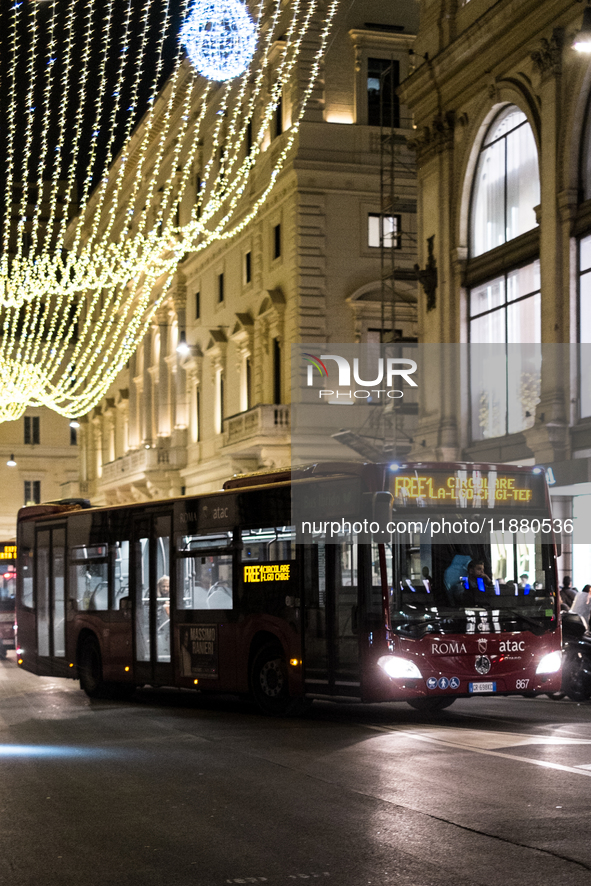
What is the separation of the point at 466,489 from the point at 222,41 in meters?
20.7

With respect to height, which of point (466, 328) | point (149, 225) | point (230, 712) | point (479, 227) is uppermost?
point (149, 225)

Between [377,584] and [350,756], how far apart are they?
9.12 ft

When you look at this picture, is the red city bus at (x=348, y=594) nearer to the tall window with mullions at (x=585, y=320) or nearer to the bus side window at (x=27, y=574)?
the bus side window at (x=27, y=574)

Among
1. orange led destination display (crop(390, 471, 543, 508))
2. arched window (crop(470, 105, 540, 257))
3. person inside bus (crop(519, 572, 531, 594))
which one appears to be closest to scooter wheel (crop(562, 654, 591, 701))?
person inside bus (crop(519, 572, 531, 594))

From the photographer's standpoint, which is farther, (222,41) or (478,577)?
(222,41)

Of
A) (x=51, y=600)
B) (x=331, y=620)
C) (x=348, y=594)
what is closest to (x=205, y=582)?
(x=331, y=620)

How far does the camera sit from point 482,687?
14.5 metres

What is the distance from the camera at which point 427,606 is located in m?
14.3

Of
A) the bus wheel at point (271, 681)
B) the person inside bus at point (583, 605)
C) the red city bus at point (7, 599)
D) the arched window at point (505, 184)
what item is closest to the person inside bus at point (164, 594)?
the bus wheel at point (271, 681)

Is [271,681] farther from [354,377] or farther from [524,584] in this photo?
[354,377]

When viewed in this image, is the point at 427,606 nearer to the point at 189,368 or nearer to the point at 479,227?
the point at 479,227

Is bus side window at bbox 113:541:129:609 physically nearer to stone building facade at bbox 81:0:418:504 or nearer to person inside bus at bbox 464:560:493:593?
person inside bus at bbox 464:560:493:593

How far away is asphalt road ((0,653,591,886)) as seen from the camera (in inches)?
287

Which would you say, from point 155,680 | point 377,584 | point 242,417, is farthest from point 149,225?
point 377,584
